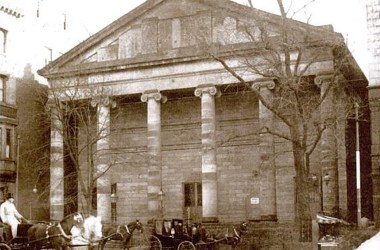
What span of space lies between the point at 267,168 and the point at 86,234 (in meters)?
13.9

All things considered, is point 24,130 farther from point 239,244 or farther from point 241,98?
point 239,244

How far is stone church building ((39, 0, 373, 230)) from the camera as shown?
110 ft

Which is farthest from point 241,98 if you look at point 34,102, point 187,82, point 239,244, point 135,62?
point 34,102

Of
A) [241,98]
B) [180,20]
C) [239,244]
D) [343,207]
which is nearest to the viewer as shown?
[239,244]

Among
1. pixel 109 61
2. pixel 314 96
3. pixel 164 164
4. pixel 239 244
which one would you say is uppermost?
pixel 109 61

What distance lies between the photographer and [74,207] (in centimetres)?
4241

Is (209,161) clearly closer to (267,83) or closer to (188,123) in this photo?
(267,83)

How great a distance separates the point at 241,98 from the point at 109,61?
8.29m

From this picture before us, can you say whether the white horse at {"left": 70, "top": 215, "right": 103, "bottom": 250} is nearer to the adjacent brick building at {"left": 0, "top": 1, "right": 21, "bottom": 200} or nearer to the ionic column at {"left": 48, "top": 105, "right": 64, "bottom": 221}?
the ionic column at {"left": 48, "top": 105, "right": 64, "bottom": 221}

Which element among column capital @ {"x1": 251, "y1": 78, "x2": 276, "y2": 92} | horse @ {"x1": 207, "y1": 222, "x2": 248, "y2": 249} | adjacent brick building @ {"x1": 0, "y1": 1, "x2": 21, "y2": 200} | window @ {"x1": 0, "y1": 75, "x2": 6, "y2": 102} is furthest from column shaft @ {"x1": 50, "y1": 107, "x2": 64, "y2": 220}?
horse @ {"x1": 207, "y1": 222, "x2": 248, "y2": 249}

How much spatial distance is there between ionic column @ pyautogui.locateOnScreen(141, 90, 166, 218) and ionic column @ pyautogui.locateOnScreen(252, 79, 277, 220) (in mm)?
5870

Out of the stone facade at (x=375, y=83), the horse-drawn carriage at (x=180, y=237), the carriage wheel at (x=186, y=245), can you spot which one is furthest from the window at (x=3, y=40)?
the stone facade at (x=375, y=83)

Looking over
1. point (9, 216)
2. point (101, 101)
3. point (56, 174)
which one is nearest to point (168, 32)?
point (101, 101)

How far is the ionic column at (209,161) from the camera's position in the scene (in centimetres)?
3438
